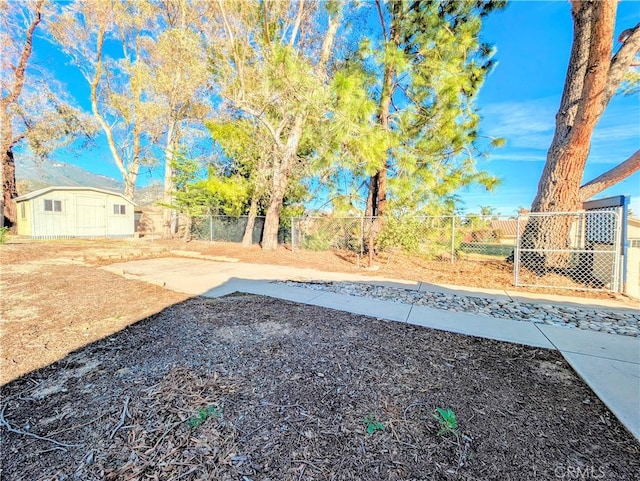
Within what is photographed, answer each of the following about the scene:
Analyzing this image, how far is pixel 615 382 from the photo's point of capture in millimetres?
2195

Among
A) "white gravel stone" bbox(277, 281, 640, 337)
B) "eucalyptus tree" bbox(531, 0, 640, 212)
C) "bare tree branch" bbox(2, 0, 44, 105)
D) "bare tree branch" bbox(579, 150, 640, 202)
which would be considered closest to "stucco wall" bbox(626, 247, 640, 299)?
"white gravel stone" bbox(277, 281, 640, 337)

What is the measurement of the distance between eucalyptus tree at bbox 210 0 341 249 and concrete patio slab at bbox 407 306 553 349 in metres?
5.34

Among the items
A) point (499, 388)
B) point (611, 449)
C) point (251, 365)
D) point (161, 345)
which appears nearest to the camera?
point (611, 449)

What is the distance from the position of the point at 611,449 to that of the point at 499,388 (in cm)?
61

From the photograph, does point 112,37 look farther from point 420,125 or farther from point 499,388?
point 499,388

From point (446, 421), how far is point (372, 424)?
48cm

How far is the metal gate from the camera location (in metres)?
4.92

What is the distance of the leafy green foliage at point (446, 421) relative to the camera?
1664mm

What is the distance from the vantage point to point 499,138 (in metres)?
7.46

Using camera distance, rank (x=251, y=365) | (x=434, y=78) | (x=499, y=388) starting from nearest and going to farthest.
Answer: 1. (x=499, y=388)
2. (x=251, y=365)
3. (x=434, y=78)

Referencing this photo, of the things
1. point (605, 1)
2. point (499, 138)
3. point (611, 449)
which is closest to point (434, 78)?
point (499, 138)

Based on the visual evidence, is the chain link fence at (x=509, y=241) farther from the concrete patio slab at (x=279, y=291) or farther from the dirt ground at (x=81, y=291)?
the concrete patio slab at (x=279, y=291)

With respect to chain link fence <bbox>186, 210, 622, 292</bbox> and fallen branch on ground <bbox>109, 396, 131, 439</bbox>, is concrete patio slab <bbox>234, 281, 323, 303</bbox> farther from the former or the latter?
chain link fence <bbox>186, 210, 622, 292</bbox>

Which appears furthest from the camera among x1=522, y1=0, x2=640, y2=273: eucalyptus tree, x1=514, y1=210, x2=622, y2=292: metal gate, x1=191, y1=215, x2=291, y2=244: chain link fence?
x1=191, y1=215, x2=291, y2=244: chain link fence
